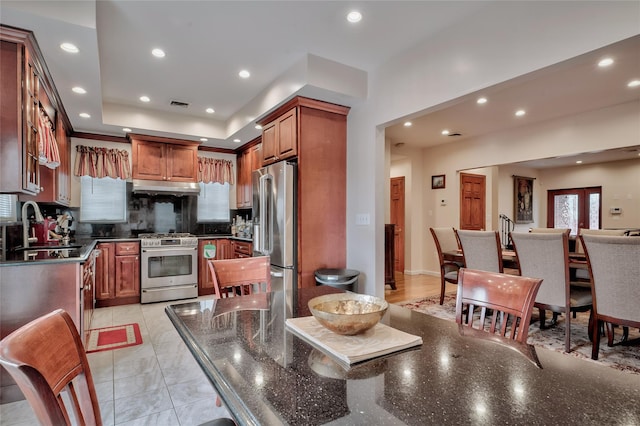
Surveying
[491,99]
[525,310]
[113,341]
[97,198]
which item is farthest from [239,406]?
[97,198]

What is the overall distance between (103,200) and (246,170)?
2.13 metres

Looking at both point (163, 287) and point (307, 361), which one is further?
point (163, 287)

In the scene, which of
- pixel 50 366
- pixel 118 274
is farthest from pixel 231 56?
pixel 118 274

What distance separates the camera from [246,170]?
17.9 feet

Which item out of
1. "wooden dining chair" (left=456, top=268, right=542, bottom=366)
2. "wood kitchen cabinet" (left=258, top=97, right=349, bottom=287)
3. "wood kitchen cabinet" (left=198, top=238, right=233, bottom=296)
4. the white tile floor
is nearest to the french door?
"wood kitchen cabinet" (left=258, top=97, right=349, bottom=287)

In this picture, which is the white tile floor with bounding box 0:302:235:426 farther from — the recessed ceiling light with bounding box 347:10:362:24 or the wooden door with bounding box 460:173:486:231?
the wooden door with bounding box 460:173:486:231

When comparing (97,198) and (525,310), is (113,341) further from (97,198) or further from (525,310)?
(525,310)

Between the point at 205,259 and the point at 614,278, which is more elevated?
the point at 614,278

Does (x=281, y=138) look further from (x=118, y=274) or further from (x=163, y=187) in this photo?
(x=118, y=274)

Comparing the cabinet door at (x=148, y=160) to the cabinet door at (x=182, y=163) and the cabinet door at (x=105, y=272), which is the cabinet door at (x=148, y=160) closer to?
the cabinet door at (x=182, y=163)

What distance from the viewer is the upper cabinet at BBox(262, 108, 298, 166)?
341 centimetres

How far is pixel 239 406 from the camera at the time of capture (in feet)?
2.29

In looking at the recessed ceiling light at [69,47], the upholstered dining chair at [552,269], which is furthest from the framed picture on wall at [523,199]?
the recessed ceiling light at [69,47]

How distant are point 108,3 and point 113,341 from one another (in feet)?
9.47
